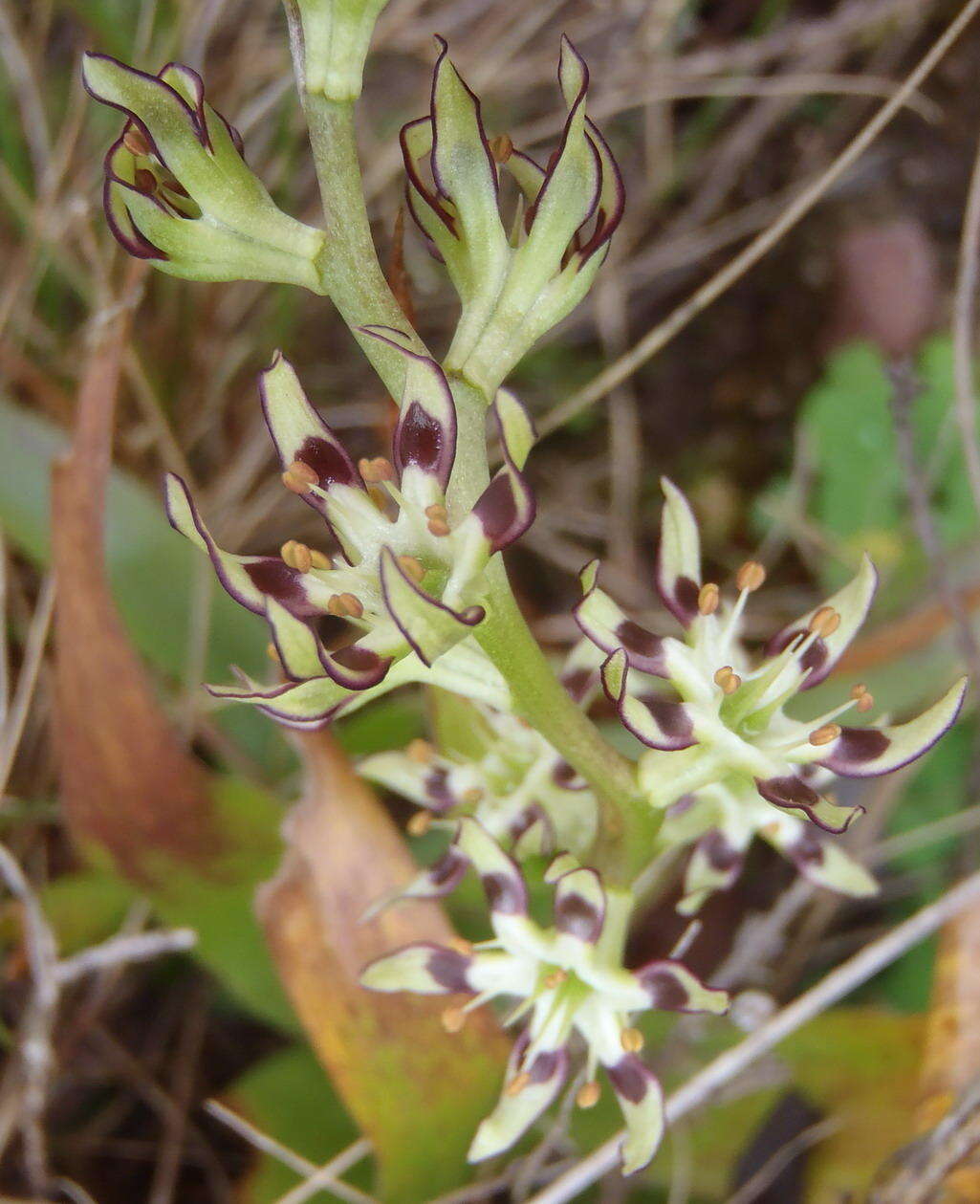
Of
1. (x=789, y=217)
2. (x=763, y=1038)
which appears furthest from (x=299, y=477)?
(x=789, y=217)

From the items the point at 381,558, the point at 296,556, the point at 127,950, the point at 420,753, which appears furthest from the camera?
the point at 127,950

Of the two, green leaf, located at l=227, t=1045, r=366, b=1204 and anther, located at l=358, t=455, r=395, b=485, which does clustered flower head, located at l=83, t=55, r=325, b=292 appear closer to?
anther, located at l=358, t=455, r=395, b=485

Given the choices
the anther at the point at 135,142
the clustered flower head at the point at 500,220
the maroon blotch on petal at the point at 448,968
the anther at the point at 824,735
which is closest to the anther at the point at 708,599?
the anther at the point at 824,735

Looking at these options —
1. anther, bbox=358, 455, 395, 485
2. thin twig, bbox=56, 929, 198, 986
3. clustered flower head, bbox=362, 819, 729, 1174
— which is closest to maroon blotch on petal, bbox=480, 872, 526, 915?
clustered flower head, bbox=362, 819, 729, 1174

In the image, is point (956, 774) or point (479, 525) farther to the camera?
point (956, 774)

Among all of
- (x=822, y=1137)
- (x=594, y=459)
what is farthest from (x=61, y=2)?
(x=822, y=1137)

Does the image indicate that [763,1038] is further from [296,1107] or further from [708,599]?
[296,1107]

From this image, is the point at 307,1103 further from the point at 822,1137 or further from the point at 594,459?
the point at 594,459

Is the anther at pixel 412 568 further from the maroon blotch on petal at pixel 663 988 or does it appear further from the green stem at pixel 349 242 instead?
the maroon blotch on petal at pixel 663 988
